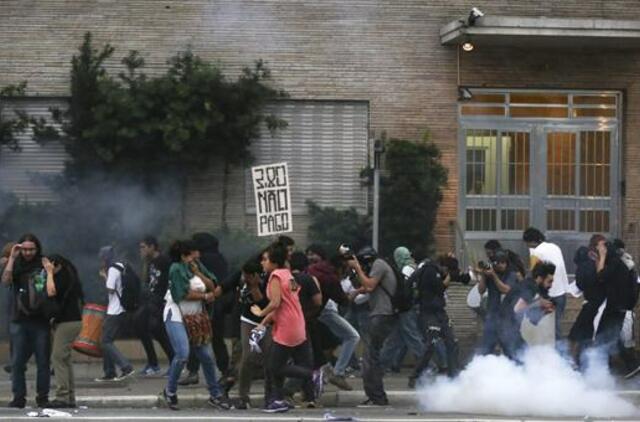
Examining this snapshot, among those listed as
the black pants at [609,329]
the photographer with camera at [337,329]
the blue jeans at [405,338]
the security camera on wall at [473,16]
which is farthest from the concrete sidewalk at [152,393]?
the security camera on wall at [473,16]

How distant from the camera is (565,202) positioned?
70.0 ft

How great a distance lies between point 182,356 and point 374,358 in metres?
1.99

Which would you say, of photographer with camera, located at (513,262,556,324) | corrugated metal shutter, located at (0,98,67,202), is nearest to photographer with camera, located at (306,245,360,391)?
photographer with camera, located at (513,262,556,324)

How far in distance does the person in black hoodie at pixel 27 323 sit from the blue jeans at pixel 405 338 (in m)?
4.17

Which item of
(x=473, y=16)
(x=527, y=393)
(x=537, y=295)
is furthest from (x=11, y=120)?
(x=527, y=393)

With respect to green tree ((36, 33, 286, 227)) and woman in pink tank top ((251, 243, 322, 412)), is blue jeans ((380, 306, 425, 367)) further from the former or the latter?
green tree ((36, 33, 286, 227))

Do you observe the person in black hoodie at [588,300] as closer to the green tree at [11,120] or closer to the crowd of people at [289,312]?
the crowd of people at [289,312]

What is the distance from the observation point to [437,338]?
16.0 metres

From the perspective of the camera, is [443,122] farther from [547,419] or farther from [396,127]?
[547,419]

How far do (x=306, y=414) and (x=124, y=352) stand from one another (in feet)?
17.2

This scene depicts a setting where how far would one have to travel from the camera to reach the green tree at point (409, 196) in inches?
793

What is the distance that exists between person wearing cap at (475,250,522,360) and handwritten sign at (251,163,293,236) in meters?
2.66

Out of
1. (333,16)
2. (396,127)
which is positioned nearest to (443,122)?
(396,127)

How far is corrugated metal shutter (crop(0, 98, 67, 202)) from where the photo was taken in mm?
20328
